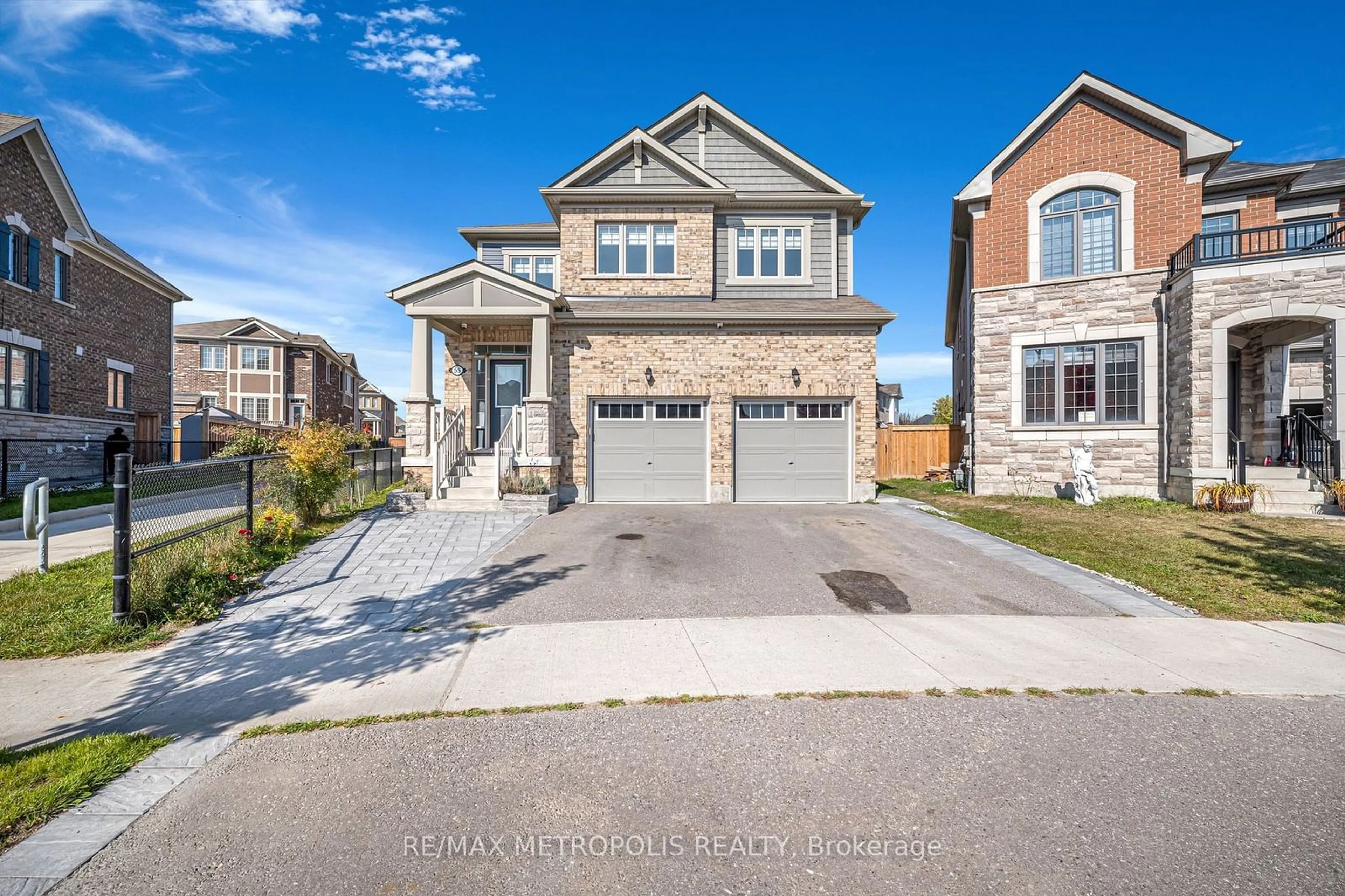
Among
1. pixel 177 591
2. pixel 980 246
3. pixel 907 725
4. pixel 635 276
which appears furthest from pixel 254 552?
pixel 980 246

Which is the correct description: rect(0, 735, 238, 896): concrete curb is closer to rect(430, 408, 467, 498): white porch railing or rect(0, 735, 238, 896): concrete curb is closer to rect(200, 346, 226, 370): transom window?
rect(430, 408, 467, 498): white porch railing

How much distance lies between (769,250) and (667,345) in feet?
Result: 13.3

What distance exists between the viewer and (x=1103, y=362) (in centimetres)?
1502

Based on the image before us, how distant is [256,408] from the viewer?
35.7 meters

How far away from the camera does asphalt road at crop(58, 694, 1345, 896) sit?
2.59 meters

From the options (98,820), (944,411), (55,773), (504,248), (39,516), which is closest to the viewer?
(98,820)

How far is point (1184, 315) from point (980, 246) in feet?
15.9

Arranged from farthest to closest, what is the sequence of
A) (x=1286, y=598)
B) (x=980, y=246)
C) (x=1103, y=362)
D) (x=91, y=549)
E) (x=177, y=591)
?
1. (x=980, y=246)
2. (x=1103, y=362)
3. (x=91, y=549)
4. (x=1286, y=598)
5. (x=177, y=591)

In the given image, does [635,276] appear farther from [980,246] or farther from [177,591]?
[177,591]

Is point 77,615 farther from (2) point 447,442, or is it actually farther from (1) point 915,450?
(1) point 915,450

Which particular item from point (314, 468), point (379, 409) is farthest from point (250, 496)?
point (379, 409)

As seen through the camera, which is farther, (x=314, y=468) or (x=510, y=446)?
(x=510, y=446)

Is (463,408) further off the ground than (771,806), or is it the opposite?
(463,408)

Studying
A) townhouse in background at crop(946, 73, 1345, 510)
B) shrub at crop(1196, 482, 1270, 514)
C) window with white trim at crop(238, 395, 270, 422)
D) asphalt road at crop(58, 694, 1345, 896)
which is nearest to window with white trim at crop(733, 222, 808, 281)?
townhouse in background at crop(946, 73, 1345, 510)
